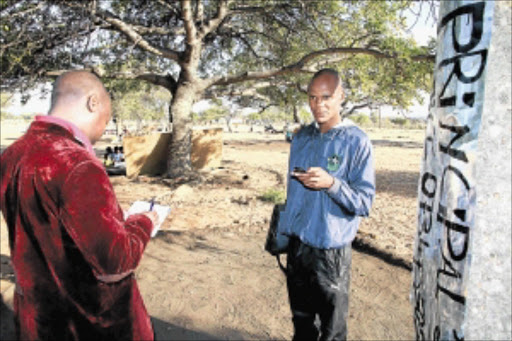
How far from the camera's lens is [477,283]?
0.95m

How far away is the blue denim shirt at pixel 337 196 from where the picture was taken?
6.71 feet

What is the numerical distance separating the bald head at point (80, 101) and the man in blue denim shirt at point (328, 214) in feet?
→ 3.64

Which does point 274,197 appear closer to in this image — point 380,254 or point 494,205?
point 380,254

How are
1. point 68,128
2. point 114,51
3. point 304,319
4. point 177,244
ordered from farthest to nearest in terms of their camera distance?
1. point 114,51
2. point 177,244
3. point 304,319
4. point 68,128

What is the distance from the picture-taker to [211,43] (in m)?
12.4

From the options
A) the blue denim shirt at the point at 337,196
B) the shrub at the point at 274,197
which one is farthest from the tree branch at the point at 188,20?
the blue denim shirt at the point at 337,196

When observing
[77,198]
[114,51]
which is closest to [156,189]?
[114,51]

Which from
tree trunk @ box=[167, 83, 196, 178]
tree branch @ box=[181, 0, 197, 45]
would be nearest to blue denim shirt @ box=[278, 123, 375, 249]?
tree branch @ box=[181, 0, 197, 45]

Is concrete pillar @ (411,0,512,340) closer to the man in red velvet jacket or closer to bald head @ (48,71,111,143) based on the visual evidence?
the man in red velvet jacket

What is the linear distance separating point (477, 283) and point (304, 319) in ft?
5.08

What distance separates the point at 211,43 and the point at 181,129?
11.6 feet

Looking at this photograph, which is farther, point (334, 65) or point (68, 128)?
point (334, 65)

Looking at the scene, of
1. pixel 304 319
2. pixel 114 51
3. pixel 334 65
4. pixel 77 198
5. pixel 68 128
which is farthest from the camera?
pixel 114 51

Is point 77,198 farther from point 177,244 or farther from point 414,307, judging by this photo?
point 177,244
